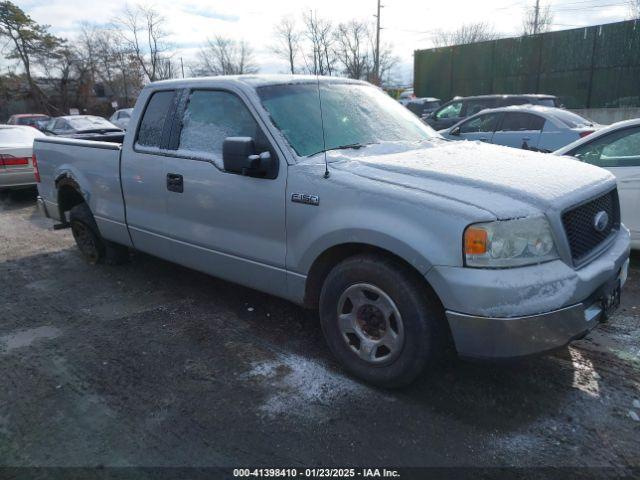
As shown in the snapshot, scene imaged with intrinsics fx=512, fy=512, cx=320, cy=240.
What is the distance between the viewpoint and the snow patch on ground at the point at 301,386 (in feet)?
10.0

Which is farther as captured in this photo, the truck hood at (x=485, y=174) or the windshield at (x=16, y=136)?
the windshield at (x=16, y=136)

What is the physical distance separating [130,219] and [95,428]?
237cm

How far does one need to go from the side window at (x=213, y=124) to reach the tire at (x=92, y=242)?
207 cm

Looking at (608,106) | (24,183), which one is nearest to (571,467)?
(24,183)

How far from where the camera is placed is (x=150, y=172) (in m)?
4.43

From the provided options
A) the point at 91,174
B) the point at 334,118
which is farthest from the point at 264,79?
the point at 91,174

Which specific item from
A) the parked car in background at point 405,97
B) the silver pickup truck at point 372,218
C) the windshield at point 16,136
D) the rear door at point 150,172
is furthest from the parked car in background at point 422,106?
the rear door at point 150,172

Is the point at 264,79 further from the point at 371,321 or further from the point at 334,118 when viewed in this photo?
the point at 371,321

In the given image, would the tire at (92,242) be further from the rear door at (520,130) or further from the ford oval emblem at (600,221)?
the rear door at (520,130)

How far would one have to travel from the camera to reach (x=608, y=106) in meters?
21.0

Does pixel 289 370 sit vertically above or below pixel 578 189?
below

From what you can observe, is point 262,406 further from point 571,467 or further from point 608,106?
point 608,106

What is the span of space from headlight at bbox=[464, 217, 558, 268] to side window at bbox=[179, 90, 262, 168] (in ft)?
5.27

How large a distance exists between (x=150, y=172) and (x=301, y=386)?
233cm
